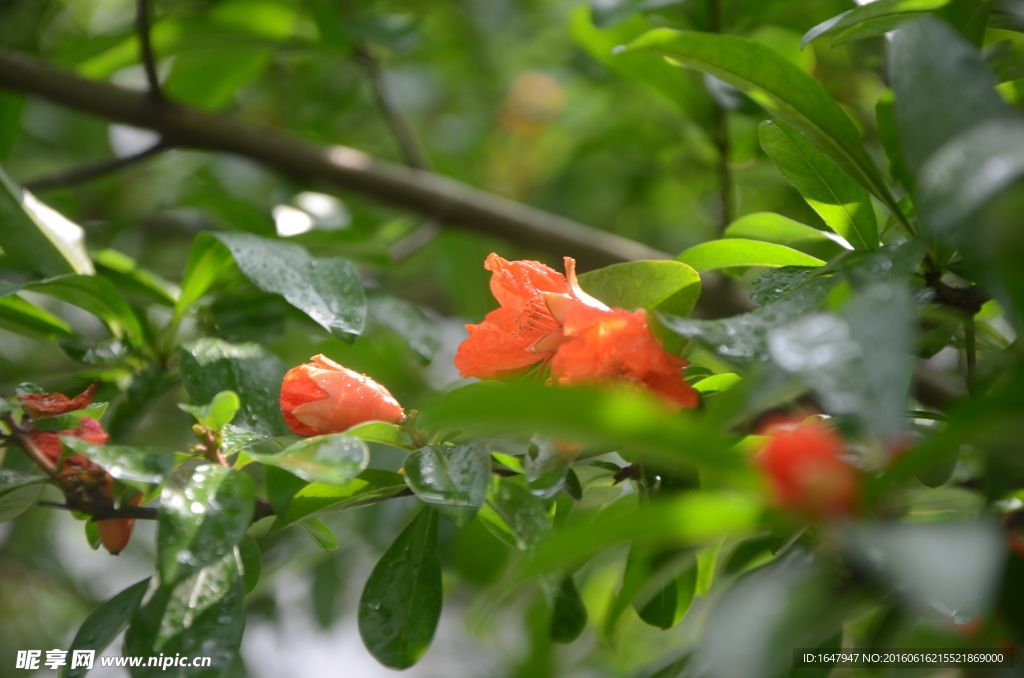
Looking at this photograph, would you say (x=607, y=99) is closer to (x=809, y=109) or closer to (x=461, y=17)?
(x=461, y=17)

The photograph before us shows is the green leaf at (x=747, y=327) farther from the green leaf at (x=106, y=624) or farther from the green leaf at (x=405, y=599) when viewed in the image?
the green leaf at (x=106, y=624)

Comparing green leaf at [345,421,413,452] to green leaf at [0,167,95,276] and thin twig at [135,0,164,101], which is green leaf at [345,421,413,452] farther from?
thin twig at [135,0,164,101]

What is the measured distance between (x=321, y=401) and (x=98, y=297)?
1.15ft

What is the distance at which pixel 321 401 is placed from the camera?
596 millimetres

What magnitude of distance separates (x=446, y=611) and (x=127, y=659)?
1.80 m

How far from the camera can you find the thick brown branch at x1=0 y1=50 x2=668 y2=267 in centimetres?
112

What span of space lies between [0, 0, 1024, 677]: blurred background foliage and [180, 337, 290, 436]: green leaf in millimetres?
140

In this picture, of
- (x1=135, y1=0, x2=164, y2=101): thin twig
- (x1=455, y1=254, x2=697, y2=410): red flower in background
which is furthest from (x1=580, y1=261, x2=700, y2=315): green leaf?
(x1=135, y1=0, x2=164, y2=101): thin twig

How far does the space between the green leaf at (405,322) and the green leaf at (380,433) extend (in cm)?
32

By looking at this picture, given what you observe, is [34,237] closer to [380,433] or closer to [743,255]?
[380,433]

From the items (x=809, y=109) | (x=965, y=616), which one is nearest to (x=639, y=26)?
(x=809, y=109)

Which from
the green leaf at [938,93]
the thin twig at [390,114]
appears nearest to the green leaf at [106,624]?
the green leaf at [938,93]

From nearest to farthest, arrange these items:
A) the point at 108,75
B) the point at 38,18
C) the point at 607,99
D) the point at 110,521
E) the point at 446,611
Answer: the point at 110,521
the point at 108,75
the point at 38,18
the point at 607,99
the point at 446,611

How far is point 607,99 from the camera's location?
1822mm
